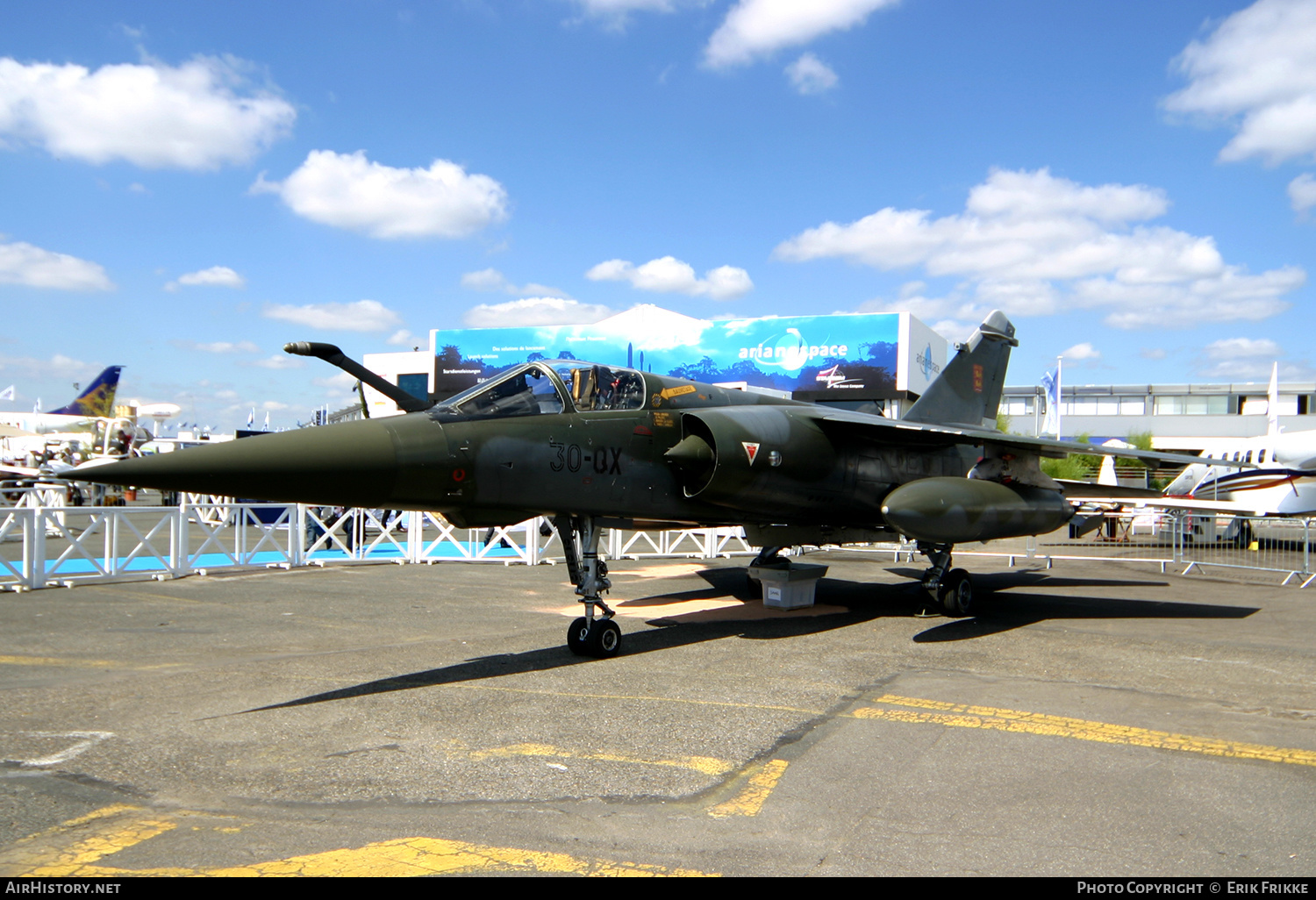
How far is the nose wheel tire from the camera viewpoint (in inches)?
325

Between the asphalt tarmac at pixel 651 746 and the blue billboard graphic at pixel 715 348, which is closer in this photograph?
the asphalt tarmac at pixel 651 746

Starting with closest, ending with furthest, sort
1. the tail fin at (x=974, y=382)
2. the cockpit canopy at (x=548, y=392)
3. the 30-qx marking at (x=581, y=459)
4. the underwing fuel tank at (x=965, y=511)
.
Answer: the cockpit canopy at (x=548, y=392) < the 30-qx marking at (x=581, y=459) < the underwing fuel tank at (x=965, y=511) < the tail fin at (x=974, y=382)

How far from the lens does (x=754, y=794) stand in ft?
15.0

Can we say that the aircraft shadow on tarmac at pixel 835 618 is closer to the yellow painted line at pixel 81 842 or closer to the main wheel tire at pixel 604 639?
the main wheel tire at pixel 604 639

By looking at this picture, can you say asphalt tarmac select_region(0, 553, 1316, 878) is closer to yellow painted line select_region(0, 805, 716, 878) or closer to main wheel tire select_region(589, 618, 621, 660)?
yellow painted line select_region(0, 805, 716, 878)

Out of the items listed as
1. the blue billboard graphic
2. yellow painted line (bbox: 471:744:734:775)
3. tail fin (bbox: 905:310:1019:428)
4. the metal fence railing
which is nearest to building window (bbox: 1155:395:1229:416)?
the blue billboard graphic

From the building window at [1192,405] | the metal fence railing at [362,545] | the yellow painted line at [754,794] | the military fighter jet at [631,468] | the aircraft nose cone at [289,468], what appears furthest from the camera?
the building window at [1192,405]

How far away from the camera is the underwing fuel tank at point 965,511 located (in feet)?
31.9

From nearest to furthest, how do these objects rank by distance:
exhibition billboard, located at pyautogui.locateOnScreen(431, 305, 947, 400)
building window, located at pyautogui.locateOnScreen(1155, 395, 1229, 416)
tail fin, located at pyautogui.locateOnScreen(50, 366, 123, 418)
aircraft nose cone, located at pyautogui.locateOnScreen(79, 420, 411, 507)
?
aircraft nose cone, located at pyautogui.locateOnScreen(79, 420, 411, 507), exhibition billboard, located at pyautogui.locateOnScreen(431, 305, 947, 400), tail fin, located at pyautogui.locateOnScreen(50, 366, 123, 418), building window, located at pyautogui.locateOnScreen(1155, 395, 1229, 416)

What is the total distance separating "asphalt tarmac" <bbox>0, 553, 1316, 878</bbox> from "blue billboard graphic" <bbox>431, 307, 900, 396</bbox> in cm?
3095

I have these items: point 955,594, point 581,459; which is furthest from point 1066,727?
point 955,594

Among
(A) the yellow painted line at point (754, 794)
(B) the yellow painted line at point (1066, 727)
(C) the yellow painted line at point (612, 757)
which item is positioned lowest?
(B) the yellow painted line at point (1066, 727)

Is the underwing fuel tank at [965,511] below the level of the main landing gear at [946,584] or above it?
above

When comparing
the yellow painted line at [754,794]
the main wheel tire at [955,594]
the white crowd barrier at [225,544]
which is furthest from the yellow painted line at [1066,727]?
the main wheel tire at [955,594]
